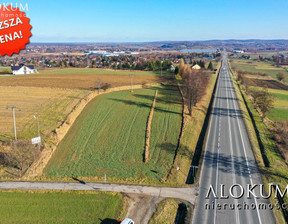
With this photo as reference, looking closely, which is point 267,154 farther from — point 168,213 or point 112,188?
point 112,188

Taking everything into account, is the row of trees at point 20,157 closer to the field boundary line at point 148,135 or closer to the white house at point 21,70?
the field boundary line at point 148,135

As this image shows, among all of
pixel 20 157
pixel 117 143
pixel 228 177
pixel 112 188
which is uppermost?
pixel 20 157

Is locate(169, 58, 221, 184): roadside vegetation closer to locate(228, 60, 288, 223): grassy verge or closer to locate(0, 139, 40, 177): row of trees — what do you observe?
locate(228, 60, 288, 223): grassy verge

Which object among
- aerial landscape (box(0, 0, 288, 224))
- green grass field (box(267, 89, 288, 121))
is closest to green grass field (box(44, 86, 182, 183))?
aerial landscape (box(0, 0, 288, 224))

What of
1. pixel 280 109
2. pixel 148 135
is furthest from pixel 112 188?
pixel 280 109

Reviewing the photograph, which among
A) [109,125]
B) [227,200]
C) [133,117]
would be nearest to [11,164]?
[109,125]

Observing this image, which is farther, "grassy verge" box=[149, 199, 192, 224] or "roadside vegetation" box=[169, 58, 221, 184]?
"roadside vegetation" box=[169, 58, 221, 184]

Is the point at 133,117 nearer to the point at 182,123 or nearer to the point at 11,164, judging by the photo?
the point at 182,123
